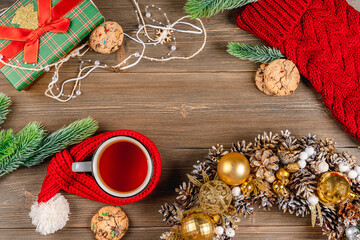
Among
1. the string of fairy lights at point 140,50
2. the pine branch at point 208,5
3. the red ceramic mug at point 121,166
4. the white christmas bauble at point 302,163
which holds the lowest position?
the white christmas bauble at point 302,163

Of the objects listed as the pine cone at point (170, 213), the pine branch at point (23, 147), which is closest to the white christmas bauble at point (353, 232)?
the pine cone at point (170, 213)

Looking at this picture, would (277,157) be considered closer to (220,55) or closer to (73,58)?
(220,55)

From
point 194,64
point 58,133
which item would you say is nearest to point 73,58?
point 58,133

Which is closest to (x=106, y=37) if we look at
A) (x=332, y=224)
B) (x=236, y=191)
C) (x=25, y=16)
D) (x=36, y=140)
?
(x=25, y=16)

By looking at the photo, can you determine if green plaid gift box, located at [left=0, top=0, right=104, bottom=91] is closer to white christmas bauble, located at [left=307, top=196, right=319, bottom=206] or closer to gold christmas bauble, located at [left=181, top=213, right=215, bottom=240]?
gold christmas bauble, located at [left=181, top=213, right=215, bottom=240]

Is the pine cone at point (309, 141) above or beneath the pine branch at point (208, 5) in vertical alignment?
beneath

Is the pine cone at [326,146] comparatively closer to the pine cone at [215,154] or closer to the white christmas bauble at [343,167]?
the white christmas bauble at [343,167]
